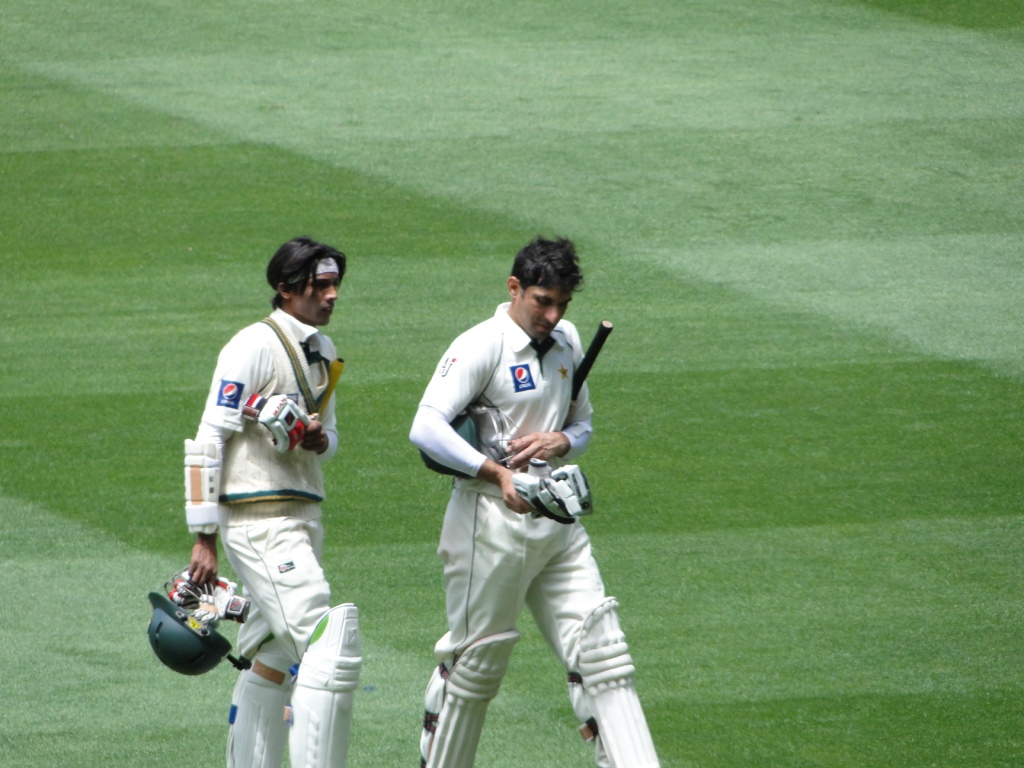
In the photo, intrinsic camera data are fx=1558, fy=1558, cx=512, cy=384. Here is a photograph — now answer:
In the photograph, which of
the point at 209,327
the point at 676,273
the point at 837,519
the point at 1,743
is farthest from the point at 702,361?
the point at 1,743

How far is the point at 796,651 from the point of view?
713 cm

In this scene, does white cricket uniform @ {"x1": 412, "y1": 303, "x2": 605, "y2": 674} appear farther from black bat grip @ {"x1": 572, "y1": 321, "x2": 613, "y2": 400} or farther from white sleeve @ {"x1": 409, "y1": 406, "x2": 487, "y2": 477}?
black bat grip @ {"x1": 572, "y1": 321, "x2": 613, "y2": 400}

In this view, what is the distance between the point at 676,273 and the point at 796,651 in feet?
20.3

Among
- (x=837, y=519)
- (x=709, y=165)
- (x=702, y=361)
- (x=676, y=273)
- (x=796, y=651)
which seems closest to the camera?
(x=796, y=651)

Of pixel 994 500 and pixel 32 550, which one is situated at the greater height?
pixel 994 500

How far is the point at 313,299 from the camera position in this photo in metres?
5.54

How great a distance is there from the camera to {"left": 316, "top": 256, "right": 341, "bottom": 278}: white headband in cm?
550

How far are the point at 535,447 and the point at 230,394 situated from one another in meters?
1.07

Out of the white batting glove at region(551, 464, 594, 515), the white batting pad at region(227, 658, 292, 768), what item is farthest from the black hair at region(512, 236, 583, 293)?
the white batting pad at region(227, 658, 292, 768)

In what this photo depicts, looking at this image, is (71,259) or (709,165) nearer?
(71,259)

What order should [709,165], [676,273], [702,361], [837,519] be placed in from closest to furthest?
[837,519], [702,361], [676,273], [709,165]

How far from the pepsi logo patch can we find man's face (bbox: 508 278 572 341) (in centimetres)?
100

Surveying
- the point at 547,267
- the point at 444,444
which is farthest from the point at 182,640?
the point at 547,267

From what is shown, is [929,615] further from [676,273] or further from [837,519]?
[676,273]
